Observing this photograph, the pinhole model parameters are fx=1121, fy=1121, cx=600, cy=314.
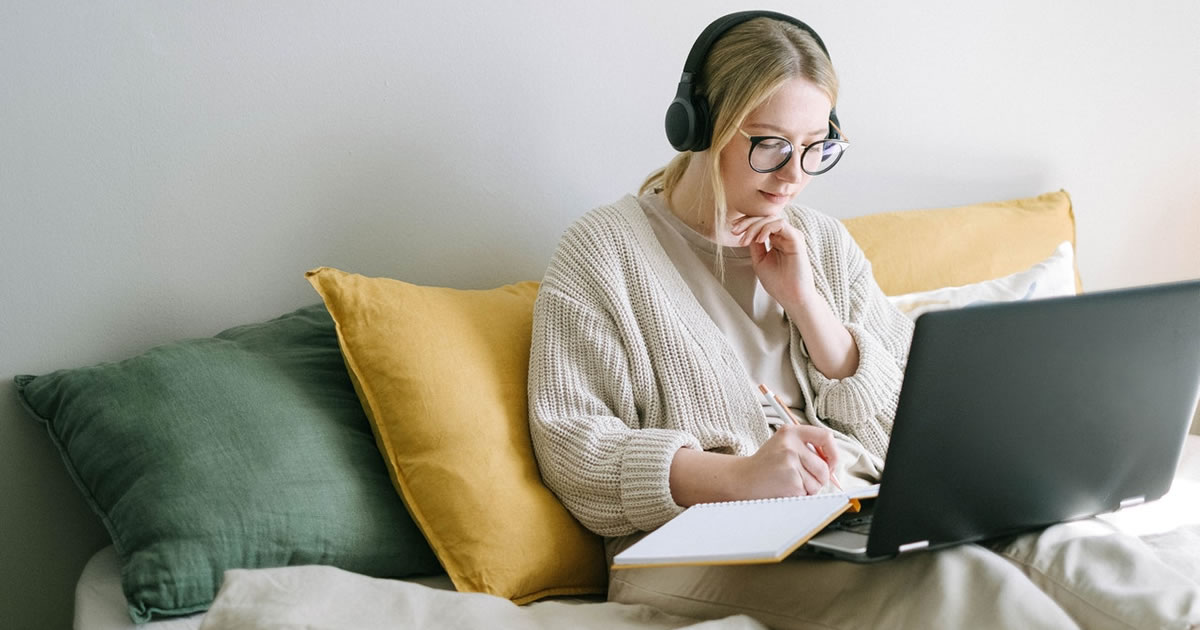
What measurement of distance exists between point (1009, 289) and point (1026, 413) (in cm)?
101

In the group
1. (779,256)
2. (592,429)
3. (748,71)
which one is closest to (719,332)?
(779,256)

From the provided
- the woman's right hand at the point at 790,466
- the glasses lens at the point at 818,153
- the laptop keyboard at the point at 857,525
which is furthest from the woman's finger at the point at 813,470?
the glasses lens at the point at 818,153

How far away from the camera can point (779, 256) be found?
1564 mm

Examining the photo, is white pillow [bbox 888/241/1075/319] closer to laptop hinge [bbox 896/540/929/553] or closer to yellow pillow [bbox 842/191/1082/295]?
yellow pillow [bbox 842/191/1082/295]

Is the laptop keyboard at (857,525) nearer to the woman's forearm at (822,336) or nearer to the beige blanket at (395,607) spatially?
the beige blanket at (395,607)

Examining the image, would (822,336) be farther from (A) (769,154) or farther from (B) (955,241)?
(B) (955,241)

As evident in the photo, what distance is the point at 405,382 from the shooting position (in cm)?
141

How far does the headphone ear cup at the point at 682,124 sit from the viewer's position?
151 cm

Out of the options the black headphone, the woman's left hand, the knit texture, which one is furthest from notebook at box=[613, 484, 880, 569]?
the black headphone

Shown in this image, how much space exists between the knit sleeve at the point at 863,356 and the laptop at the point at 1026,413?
0.33 metres

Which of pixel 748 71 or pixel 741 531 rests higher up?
pixel 748 71

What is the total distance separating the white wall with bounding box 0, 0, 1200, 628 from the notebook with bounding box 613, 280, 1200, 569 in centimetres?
80

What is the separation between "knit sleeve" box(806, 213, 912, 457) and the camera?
1.53 meters

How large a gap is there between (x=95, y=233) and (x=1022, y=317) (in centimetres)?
114
